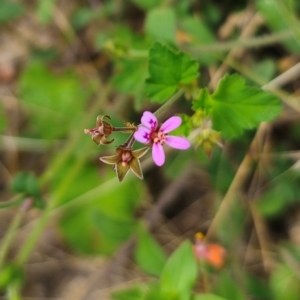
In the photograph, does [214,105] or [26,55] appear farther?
[26,55]

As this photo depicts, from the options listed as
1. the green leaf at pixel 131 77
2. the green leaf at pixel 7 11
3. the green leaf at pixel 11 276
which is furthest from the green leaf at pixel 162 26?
the green leaf at pixel 11 276

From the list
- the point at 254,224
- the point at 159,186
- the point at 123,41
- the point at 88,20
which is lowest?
the point at 254,224

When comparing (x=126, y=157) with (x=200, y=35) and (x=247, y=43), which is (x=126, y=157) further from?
(x=200, y=35)

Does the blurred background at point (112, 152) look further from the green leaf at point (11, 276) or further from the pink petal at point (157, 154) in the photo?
the pink petal at point (157, 154)

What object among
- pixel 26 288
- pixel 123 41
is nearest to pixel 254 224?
pixel 123 41

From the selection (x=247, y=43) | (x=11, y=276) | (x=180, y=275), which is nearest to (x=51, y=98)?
(x=11, y=276)

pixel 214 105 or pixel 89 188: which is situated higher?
pixel 89 188

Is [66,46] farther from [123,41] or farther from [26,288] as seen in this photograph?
[26,288]
